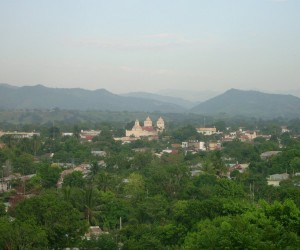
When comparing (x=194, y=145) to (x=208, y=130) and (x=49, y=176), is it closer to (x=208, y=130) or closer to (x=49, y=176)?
(x=208, y=130)

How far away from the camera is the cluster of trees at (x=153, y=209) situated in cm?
1520

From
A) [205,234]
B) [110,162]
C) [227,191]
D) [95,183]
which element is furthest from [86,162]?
[205,234]

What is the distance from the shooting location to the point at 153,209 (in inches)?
899

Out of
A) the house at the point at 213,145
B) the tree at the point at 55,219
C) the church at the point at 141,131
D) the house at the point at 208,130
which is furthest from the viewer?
the house at the point at 208,130

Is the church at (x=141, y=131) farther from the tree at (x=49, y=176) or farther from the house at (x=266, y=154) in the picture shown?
the tree at (x=49, y=176)

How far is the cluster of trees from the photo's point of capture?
15.2 metres

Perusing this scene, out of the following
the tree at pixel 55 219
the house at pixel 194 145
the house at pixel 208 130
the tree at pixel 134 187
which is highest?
the tree at pixel 55 219

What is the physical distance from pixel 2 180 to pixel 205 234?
22.4 metres

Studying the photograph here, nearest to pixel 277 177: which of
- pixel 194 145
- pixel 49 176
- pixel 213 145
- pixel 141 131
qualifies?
pixel 49 176

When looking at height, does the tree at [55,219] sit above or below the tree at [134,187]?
above

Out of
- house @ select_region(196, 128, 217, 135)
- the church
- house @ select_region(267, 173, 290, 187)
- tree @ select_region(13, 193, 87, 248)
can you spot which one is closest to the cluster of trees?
tree @ select_region(13, 193, 87, 248)

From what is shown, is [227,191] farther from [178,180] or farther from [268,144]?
[268,144]

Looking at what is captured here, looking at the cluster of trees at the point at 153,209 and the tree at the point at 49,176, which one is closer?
the cluster of trees at the point at 153,209

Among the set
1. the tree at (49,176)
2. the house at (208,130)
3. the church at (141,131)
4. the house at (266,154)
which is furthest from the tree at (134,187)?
the house at (208,130)
